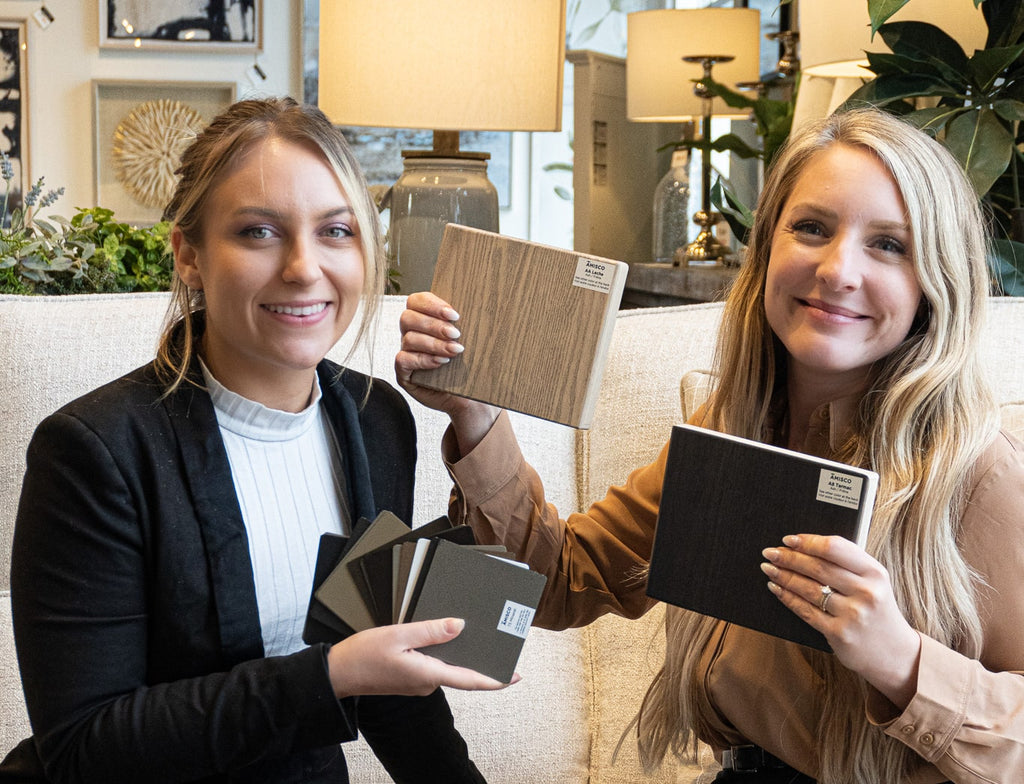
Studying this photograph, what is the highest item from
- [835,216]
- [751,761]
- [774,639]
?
[835,216]

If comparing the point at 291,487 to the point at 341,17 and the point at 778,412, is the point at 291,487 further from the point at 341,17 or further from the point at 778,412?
the point at 341,17

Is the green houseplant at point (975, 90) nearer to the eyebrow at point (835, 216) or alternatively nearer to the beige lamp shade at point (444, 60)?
the beige lamp shade at point (444, 60)

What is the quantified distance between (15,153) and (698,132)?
10.3ft

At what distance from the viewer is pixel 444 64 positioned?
1.97m

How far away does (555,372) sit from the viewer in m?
1.08

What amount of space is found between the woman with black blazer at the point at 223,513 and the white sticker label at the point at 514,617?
5 centimetres

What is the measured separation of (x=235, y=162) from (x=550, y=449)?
83 centimetres

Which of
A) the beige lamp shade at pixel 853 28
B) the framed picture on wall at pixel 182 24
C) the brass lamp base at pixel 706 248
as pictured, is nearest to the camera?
the beige lamp shade at pixel 853 28

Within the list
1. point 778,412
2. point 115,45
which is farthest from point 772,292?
point 115,45

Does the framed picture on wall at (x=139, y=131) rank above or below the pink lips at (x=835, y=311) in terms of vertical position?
above

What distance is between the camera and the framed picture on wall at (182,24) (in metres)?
5.02

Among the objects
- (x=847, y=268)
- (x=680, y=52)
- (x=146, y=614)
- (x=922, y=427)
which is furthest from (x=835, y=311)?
(x=680, y=52)

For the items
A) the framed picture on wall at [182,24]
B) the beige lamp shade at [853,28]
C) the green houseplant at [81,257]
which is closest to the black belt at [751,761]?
the green houseplant at [81,257]

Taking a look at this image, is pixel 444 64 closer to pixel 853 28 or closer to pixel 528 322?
pixel 853 28
